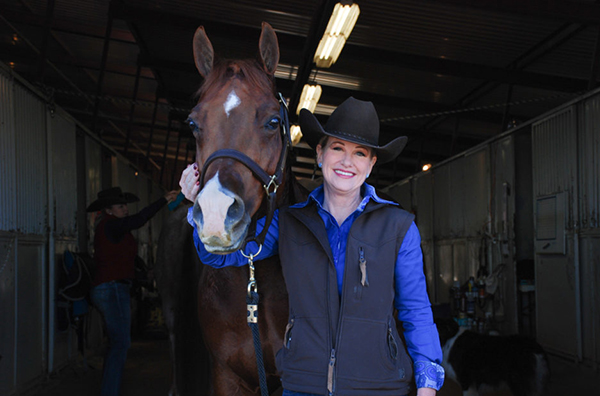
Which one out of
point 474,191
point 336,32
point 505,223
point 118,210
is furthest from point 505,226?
point 118,210

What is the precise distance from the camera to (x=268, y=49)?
2271 mm

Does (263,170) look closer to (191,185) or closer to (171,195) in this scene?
(191,185)

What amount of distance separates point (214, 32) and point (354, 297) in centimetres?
694

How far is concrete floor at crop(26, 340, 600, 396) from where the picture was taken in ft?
16.4

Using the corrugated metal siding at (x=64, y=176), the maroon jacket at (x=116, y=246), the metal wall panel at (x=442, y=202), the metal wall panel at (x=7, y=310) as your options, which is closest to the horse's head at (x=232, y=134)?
the maroon jacket at (x=116, y=246)

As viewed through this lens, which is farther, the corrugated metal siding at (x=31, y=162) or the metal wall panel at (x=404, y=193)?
the metal wall panel at (x=404, y=193)

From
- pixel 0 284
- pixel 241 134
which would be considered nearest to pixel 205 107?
pixel 241 134

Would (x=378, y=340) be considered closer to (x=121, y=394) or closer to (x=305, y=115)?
(x=305, y=115)

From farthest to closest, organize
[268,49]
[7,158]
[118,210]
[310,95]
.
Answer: [310,95], [118,210], [7,158], [268,49]

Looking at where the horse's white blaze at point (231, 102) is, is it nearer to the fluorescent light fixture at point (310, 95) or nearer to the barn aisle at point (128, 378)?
the barn aisle at point (128, 378)

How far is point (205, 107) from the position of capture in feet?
6.55

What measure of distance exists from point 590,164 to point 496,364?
264 centimetres

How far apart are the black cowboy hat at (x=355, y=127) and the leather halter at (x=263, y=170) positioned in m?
0.17

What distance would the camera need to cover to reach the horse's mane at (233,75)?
2.08 m
